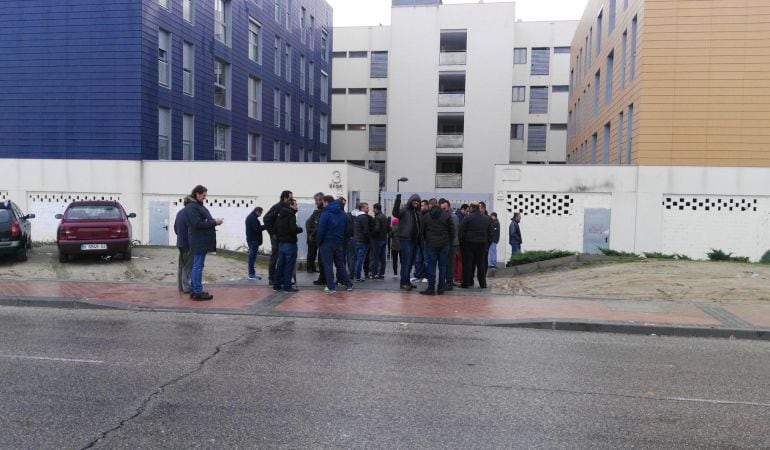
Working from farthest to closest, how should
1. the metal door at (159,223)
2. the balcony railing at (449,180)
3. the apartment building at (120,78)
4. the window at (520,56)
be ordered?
the window at (520,56)
the balcony railing at (449,180)
the apartment building at (120,78)
the metal door at (159,223)

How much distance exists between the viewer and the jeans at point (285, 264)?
35.1ft

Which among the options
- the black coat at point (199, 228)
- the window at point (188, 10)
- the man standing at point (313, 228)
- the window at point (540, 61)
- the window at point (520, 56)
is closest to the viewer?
the black coat at point (199, 228)

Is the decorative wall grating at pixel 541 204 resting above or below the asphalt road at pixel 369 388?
above

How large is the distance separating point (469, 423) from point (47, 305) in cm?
793

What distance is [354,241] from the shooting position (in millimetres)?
13055

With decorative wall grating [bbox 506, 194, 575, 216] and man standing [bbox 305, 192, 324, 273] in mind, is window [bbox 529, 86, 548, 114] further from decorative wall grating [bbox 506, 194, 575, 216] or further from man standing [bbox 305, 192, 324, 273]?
man standing [bbox 305, 192, 324, 273]

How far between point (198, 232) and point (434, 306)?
3.94m

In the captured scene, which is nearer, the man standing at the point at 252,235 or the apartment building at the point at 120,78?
the man standing at the point at 252,235

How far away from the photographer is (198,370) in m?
5.98

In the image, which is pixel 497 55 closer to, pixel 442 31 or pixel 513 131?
pixel 442 31

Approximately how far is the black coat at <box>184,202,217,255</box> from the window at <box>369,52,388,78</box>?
38.9 meters

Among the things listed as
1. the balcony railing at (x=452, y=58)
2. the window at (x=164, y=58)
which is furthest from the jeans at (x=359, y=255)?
the balcony railing at (x=452, y=58)

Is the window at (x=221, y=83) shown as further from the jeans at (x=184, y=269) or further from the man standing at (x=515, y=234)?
the jeans at (x=184, y=269)

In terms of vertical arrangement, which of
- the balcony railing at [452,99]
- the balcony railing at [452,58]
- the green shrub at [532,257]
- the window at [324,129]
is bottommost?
the green shrub at [532,257]
